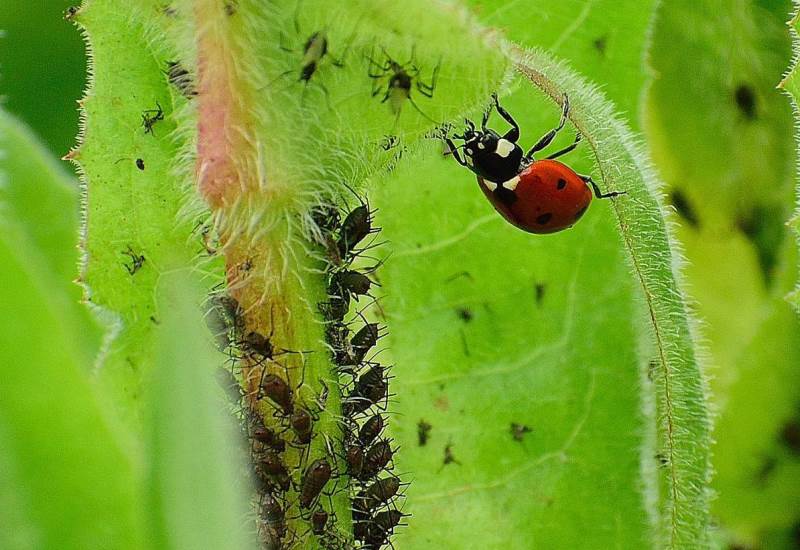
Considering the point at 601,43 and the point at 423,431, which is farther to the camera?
the point at 601,43

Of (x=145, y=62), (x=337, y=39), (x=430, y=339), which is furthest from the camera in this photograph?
(x=430, y=339)

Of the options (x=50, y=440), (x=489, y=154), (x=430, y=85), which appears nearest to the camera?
(x=50, y=440)

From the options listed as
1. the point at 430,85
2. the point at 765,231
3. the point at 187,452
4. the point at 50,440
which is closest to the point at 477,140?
the point at 765,231

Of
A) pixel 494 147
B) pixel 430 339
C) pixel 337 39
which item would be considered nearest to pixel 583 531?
pixel 430 339

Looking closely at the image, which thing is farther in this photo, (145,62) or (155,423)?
(145,62)

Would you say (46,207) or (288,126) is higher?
(288,126)

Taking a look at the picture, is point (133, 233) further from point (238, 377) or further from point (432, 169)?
point (432, 169)

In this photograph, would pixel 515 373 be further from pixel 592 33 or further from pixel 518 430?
pixel 592 33

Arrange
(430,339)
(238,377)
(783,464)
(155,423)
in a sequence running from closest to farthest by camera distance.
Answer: (155,423) < (238,377) < (430,339) < (783,464)

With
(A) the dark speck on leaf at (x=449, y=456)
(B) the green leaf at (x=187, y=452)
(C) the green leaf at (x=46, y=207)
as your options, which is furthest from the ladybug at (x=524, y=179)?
(B) the green leaf at (x=187, y=452)
